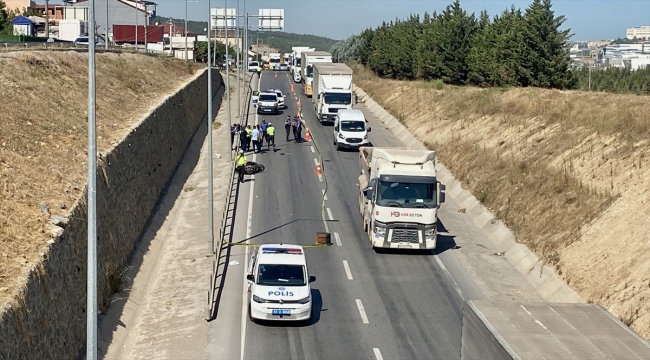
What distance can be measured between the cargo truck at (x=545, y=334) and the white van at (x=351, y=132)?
33763mm

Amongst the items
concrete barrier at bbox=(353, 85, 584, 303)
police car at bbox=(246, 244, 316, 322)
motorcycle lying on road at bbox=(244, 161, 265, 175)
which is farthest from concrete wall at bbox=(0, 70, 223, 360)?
concrete barrier at bbox=(353, 85, 584, 303)

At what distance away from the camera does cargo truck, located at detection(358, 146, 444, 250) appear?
28.2 metres

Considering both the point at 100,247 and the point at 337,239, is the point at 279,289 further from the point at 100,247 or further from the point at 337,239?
the point at 337,239

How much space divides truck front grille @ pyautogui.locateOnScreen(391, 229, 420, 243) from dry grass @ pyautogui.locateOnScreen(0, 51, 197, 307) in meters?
10.8

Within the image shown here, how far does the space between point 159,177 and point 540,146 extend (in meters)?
18.6

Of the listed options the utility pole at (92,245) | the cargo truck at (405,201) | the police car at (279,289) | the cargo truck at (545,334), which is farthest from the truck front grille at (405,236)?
the utility pole at (92,245)

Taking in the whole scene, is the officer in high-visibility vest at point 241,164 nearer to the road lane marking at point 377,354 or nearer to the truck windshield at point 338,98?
the truck windshield at point 338,98

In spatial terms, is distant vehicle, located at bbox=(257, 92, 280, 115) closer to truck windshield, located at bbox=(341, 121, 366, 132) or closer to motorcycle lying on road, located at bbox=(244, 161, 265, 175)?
truck windshield, located at bbox=(341, 121, 366, 132)

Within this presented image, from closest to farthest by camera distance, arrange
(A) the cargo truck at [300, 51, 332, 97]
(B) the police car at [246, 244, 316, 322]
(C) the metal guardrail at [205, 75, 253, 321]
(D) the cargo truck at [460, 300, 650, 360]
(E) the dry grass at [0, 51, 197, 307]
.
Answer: (D) the cargo truck at [460, 300, 650, 360]
(E) the dry grass at [0, 51, 197, 307]
(B) the police car at [246, 244, 316, 322]
(C) the metal guardrail at [205, 75, 253, 321]
(A) the cargo truck at [300, 51, 332, 97]

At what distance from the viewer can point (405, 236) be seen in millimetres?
28609

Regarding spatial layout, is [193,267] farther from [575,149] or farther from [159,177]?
[575,149]

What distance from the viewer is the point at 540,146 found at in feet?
132

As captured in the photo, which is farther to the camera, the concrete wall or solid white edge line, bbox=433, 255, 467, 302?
solid white edge line, bbox=433, 255, 467, 302

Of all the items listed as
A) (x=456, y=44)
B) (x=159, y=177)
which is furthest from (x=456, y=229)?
(x=456, y=44)
